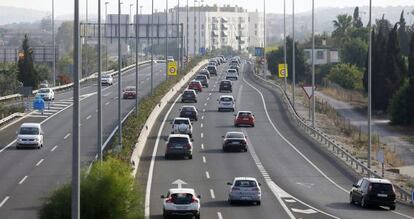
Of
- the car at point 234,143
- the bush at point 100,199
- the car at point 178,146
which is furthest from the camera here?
the car at point 234,143

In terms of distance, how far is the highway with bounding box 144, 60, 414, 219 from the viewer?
3925 cm

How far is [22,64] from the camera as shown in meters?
109

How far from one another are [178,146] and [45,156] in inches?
270

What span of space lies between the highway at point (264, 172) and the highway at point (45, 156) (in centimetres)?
383

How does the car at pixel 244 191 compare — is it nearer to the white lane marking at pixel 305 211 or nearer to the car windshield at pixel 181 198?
the white lane marking at pixel 305 211

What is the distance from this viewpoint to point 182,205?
3491cm

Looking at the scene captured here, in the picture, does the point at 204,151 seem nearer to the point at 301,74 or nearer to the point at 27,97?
the point at 27,97

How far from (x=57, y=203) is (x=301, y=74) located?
12467 cm

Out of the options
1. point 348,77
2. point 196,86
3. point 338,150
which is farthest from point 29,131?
point 348,77

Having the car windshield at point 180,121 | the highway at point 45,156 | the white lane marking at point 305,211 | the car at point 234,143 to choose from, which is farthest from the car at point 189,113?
the white lane marking at point 305,211

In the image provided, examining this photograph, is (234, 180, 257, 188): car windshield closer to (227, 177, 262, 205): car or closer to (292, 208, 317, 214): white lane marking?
(227, 177, 262, 205): car

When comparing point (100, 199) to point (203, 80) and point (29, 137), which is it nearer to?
point (29, 137)

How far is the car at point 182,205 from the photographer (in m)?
34.9

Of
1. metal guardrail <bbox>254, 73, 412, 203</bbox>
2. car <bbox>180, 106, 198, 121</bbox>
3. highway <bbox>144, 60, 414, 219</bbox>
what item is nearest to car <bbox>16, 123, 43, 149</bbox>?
highway <bbox>144, 60, 414, 219</bbox>
